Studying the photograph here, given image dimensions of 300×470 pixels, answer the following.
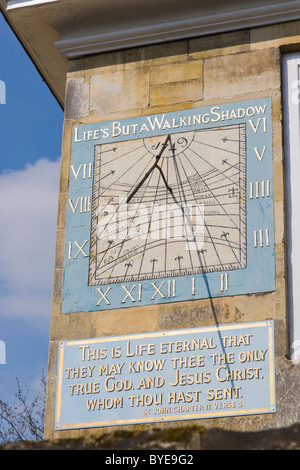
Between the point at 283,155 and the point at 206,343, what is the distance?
6.14 feet

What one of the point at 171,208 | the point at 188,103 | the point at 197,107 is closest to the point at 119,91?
the point at 188,103

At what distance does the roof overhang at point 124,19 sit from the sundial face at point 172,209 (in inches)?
35.1

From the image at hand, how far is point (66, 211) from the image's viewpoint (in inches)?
411

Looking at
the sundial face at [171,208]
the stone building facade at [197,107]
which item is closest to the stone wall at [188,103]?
the stone building facade at [197,107]

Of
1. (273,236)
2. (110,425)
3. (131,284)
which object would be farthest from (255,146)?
(110,425)

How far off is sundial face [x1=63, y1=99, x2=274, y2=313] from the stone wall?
0.09m

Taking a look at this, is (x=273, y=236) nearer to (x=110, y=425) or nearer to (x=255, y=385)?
(x=255, y=385)

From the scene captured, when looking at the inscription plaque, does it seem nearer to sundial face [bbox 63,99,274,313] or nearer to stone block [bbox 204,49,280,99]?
sundial face [bbox 63,99,274,313]

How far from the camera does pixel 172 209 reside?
10.0m

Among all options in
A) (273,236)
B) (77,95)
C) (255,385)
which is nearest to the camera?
(255,385)

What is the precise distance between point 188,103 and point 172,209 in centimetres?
113

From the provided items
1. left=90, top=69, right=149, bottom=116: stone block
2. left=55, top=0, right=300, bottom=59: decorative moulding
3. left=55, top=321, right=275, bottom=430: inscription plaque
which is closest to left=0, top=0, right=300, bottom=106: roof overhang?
left=55, top=0, right=300, bottom=59: decorative moulding

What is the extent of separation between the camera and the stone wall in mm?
9242

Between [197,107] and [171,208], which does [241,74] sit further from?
[171,208]
